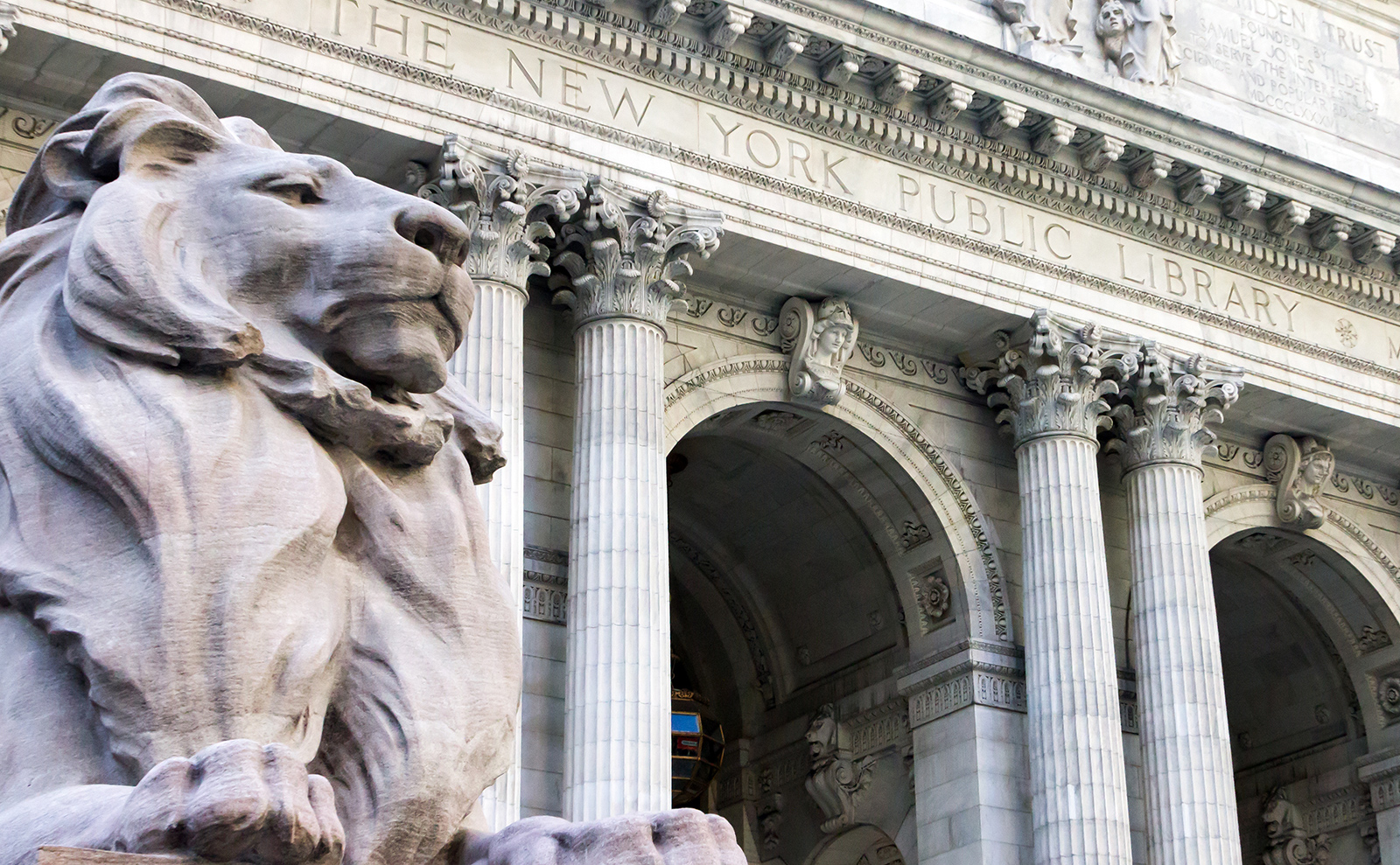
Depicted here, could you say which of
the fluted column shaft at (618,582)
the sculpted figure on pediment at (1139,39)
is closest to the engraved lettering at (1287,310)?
the sculpted figure on pediment at (1139,39)

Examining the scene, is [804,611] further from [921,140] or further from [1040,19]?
[1040,19]

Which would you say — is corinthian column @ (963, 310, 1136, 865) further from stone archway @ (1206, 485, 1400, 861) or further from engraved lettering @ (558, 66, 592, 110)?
engraved lettering @ (558, 66, 592, 110)

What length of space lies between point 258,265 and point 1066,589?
13915mm

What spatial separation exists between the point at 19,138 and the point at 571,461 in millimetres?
4653

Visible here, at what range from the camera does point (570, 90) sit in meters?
15.3

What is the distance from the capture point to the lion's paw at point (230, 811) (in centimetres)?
267

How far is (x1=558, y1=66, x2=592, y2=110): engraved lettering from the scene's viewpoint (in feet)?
50.1

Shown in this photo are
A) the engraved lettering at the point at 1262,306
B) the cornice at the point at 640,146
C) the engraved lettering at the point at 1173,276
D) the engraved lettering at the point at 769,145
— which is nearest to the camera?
the cornice at the point at 640,146

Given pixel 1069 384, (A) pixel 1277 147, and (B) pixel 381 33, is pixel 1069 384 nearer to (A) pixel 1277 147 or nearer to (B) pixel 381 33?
(A) pixel 1277 147

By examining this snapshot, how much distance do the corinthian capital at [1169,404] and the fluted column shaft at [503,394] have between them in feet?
19.7

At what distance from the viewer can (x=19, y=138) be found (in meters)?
13.8

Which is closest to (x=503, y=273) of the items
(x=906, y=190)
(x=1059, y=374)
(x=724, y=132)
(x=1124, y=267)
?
(x=724, y=132)

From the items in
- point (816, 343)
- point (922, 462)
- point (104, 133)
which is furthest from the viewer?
point (922, 462)

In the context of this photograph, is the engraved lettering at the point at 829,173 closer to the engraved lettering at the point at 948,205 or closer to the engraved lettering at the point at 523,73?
the engraved lettering at the point at 948,205
